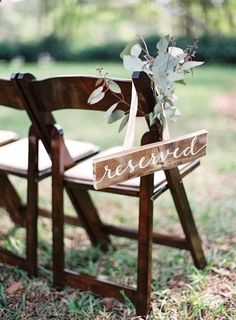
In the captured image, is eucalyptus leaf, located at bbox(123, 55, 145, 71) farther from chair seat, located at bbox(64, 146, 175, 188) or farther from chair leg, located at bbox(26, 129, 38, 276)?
chair leg, located at bbox(26, 129, 38, 276)

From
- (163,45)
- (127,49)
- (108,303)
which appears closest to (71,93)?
(127,49)

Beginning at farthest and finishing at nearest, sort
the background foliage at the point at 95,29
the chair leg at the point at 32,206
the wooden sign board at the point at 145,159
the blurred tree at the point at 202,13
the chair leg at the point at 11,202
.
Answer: the background foliage at the point at 95,29 → the blurred tree at the point at 202,13 → the chair leg at the point at 11,202 → the chair leg at the point at 32,206 → the wooden sign board at the point at 145,159

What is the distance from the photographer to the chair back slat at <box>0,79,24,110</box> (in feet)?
7.29

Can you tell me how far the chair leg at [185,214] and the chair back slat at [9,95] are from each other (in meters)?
0.67

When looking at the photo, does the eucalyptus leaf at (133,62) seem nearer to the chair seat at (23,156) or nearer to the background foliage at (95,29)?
the chair seat at (23,156)

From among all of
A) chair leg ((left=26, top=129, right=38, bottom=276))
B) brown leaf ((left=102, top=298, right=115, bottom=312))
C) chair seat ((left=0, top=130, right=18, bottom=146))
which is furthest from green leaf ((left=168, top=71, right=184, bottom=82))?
brown leaf ((left=102, top=298, right=115, bottom=312))

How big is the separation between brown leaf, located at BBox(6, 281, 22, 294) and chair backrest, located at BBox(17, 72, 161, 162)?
0.67 meters

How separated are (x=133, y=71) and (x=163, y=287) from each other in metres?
1.06

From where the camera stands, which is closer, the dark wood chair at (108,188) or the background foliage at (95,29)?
the dark wood chair at (108,188)

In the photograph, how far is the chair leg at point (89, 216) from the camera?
2.63m

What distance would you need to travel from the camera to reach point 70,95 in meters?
2.09

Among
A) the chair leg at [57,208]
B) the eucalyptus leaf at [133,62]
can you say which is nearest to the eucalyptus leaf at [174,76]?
the eucalyptus leaf at [133,62]

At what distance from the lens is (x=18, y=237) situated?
2.98 m

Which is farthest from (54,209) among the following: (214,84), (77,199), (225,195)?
(214,84)
